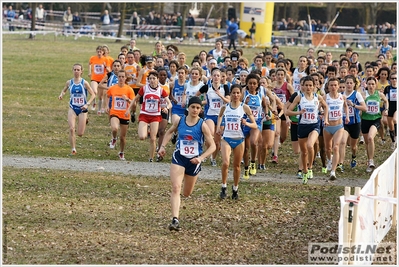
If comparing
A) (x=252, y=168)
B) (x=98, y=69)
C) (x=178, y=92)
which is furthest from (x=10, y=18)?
(x=252, y=168)

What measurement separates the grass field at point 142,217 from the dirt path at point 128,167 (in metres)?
0.48

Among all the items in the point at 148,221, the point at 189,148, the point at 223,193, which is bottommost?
the point at 148,221

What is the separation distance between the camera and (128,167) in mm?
17422

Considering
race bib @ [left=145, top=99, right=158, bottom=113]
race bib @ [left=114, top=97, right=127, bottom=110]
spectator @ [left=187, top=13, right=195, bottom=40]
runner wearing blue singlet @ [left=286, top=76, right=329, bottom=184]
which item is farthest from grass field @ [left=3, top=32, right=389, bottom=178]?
spectator @ [left=187, top=13, right=195, bottom=40]

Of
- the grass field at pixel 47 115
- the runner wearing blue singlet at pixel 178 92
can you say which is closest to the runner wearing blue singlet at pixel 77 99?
the grass field at pixel 47 115

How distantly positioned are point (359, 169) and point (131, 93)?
189 inches

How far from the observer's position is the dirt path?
16.6 m

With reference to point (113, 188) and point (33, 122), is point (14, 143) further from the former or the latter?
point (113, 188)

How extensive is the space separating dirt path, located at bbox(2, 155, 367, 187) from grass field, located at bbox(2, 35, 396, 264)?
480mm

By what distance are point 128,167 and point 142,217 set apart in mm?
4367

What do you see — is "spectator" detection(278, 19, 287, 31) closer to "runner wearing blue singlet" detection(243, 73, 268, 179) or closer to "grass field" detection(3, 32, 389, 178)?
"grass field" detection(3, 32, 389, 178)

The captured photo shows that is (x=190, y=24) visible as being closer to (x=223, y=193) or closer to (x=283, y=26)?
(x=283, y=26)

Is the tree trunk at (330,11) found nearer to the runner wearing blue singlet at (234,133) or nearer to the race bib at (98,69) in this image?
the race bib at (98,69)

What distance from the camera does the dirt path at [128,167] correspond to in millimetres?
16609
